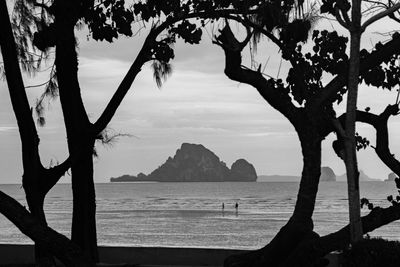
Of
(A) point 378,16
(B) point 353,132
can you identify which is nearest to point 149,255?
(B) point 353,132

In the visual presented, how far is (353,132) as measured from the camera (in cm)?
1005

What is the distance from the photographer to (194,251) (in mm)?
13609

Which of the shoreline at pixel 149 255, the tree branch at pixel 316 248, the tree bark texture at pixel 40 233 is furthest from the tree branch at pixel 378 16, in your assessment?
the tree bark texture at pixel 40 233

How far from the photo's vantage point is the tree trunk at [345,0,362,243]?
984cm

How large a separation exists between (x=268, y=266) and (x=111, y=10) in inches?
191

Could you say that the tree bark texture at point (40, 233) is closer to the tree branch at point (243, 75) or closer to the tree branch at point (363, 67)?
the tree branch at point (243, 75)

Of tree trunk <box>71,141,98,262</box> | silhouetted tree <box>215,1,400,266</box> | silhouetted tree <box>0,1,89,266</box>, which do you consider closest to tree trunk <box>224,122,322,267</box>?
silhouetted tree <box>215,1,400,266</box>

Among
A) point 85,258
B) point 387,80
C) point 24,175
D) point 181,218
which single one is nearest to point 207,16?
point 387,80

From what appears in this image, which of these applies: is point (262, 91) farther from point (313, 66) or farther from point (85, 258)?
point (85, 258)

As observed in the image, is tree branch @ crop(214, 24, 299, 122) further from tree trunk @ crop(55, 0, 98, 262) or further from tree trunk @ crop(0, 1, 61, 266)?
tree trunk @ crop(0, 1, 61, 266)

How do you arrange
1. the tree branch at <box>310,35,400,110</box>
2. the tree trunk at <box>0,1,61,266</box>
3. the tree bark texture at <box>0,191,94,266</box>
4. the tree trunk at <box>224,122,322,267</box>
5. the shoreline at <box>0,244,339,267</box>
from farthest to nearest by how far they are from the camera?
1. the shoreline at <box>0,244,339,267</box>
2. the tree trunk at <box>0,1,61,266</box>
3. the tree branch at <box>310,35,400,110</box>
4. the tree trunk at <box>224,122,322,267</box>
5. the tree bark texture at <box>0,191,94,266</box>

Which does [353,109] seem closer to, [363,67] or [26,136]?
[363,67]

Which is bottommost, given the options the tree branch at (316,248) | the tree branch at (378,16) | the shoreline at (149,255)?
the shoreline at (149,255)

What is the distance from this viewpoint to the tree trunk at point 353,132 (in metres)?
9.84
